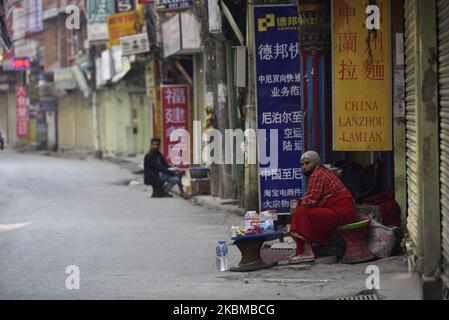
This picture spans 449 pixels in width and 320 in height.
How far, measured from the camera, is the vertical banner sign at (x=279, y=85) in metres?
15.6

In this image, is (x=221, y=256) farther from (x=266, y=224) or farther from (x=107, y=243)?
(x=107, y=243)

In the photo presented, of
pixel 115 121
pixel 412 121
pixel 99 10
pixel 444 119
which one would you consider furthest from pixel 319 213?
pixel 115 121

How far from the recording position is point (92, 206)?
2053cm

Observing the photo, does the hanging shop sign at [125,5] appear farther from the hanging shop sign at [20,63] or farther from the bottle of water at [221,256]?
the bottle of water at [221,256]

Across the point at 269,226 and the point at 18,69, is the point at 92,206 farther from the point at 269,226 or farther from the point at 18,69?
the point at 18,69

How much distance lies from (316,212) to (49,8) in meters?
43.2

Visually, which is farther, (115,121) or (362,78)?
(115,121)

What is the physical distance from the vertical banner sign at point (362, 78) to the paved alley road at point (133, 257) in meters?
1.68

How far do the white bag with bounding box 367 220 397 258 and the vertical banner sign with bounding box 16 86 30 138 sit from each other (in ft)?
159

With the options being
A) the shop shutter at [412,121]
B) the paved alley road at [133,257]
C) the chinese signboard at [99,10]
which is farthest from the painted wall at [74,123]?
the shop shutter at [412,121]

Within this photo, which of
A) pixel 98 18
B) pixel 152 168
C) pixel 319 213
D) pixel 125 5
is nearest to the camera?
pixel 319 213

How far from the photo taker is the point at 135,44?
31828 mm

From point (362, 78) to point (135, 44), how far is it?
19743 millimetres

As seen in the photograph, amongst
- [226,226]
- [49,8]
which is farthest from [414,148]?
[49,8]
